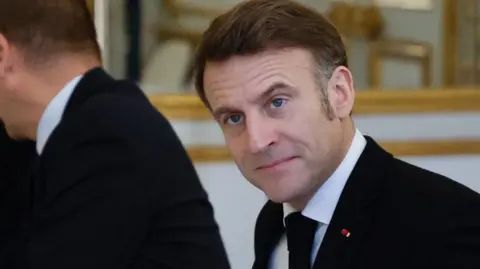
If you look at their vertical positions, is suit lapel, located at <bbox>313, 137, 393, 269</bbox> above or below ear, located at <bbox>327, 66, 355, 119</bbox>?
below

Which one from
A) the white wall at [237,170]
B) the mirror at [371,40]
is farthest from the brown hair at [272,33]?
the mirror at [371,40]

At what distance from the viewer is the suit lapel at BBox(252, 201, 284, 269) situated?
130 cm

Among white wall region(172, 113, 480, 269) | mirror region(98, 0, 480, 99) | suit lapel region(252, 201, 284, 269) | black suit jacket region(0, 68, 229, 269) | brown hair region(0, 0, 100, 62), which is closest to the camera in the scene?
black suit jacket region(0, 68, 229, 269)

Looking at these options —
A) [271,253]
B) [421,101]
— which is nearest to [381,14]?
[421,101]

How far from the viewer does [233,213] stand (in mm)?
2479

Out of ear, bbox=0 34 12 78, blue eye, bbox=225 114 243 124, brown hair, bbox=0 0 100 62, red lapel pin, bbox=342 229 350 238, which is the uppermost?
brown hair, bbox=0 0 100 62

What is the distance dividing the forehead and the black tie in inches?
8.1

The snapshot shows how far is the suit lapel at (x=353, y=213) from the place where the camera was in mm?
1120

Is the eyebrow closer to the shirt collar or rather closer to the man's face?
the man's face

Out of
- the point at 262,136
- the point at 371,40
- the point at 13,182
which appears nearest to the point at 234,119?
the point at 262,136

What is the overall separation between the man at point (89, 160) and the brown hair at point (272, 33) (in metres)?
0.13

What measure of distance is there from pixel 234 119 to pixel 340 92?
0.15m

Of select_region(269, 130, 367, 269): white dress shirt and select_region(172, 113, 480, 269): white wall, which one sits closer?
select_region(269, 130, 367, 269): white dress shirt

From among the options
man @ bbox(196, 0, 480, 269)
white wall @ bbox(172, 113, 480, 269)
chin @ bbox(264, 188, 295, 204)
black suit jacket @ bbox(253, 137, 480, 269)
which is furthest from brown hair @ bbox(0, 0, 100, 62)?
white wall @ bbox(172, 113, 480, 269)
